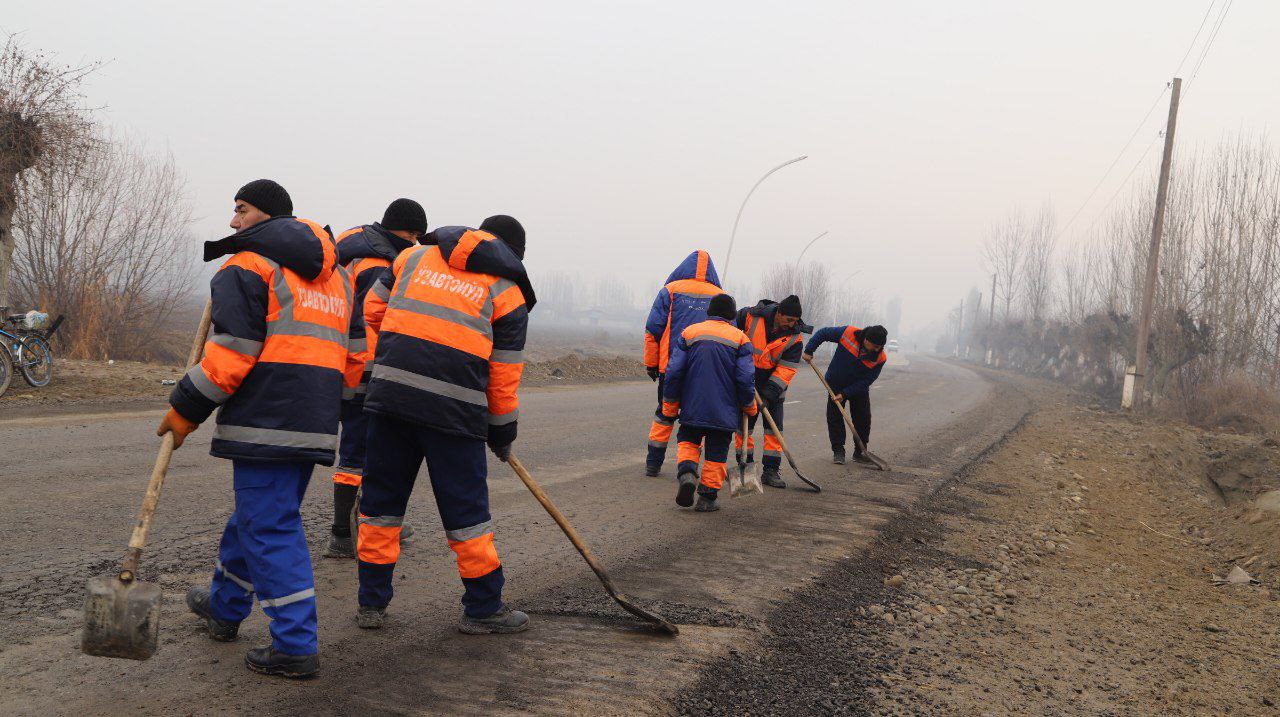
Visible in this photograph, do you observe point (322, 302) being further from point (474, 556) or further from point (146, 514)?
point (474, 556)

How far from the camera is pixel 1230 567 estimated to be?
6883 mm

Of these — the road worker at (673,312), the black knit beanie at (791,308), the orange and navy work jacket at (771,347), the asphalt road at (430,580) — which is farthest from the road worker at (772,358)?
the road worker at (673,312)

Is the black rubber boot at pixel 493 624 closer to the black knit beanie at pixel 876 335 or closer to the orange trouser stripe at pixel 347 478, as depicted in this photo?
the orange trouser stripe at pixel 347 478

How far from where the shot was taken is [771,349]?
8.07 meters

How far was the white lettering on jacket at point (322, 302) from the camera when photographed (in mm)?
3181

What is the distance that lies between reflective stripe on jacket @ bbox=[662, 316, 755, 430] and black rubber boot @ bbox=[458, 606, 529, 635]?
304cm

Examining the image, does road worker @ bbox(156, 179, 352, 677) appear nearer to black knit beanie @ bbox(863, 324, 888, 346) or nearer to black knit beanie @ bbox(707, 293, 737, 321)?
black knit beanie @ bbox(707, 293, 737, 321)

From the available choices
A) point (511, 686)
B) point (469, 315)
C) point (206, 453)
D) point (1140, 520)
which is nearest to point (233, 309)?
point (469, 315)

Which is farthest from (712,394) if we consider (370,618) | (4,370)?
(4,370)

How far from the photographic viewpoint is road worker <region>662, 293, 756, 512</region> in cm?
650

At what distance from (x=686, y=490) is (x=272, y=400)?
3.88 meters

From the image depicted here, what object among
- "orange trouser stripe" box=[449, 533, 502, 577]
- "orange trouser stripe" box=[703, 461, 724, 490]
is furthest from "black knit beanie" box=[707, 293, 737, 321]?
"orange trouser stripe" box=[449, 533, 502, 577]

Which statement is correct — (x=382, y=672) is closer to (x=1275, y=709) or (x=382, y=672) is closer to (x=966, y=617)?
(x=966, y=617)

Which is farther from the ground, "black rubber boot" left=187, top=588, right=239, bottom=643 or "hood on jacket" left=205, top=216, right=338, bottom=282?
"hood on jacket" left=205, top=216, right=338, bottom=282
